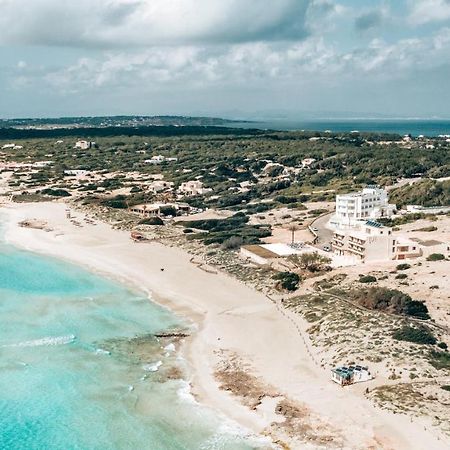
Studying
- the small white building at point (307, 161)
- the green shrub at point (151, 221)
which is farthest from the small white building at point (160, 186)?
the small white building at point (307, 161)

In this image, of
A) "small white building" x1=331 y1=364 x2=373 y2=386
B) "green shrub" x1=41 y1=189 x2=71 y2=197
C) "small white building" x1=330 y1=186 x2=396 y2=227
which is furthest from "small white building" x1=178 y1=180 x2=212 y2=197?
"small white building" x1=331 y1=364 x2=373 y2=386

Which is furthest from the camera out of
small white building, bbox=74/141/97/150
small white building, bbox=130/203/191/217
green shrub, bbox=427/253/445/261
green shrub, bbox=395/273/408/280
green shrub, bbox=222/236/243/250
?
small white building, bbox=74/141/97/150

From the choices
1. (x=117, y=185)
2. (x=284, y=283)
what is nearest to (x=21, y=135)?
(x=117, y=185)

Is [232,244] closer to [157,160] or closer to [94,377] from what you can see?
[94,377]

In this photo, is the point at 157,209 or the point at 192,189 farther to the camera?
the point at 192,189

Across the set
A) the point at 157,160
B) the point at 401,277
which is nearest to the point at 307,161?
the point at 157,160

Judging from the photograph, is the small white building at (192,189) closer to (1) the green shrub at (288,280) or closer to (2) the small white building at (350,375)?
(1) the green shrub at (288,280)

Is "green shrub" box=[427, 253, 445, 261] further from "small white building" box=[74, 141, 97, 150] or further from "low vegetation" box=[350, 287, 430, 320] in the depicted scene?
"small white building" box=[74, 141, 97, 150]
